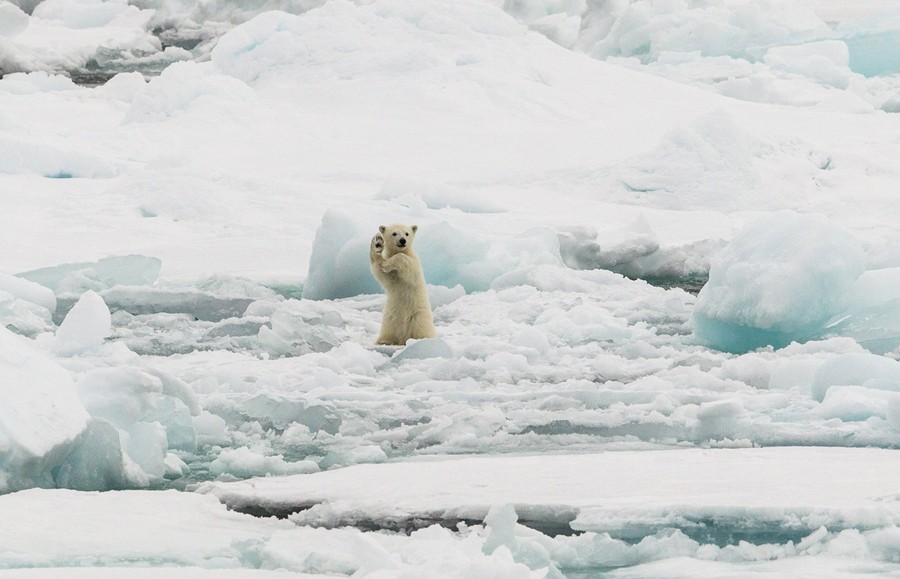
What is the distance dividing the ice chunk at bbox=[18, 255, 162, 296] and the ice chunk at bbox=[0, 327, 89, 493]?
4.39m

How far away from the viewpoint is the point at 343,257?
347 inches

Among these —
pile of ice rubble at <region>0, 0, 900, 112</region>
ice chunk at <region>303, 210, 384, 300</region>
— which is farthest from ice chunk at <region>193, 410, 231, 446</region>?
pile of ice rubble at <region>0, 0, 900, 112</region>

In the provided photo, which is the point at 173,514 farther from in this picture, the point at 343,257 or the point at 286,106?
the point at 286,106

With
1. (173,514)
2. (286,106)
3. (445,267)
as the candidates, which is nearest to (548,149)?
(286,106)

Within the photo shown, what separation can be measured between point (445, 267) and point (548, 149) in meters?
5.41

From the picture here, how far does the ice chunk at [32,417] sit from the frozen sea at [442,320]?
0.01 metres

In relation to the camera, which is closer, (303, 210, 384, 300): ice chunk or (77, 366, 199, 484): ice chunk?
(77, 366, 199, 484): ice chunk

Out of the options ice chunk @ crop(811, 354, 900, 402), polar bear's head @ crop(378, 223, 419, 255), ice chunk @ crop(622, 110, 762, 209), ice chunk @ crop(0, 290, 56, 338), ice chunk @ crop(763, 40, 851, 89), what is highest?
ice chunk @ crop(763, 40, 851, 89)

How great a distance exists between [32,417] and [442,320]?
4376mm

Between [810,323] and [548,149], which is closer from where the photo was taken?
[810,323]

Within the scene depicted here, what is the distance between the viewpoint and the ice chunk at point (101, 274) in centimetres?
872

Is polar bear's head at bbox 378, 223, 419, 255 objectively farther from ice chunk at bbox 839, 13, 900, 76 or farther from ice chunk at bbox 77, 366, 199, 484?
ice chunk at bbox 839, 13, 900, 76

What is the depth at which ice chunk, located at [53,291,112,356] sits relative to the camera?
22.2 feet

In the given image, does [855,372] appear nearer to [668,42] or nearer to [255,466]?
[255,466]
